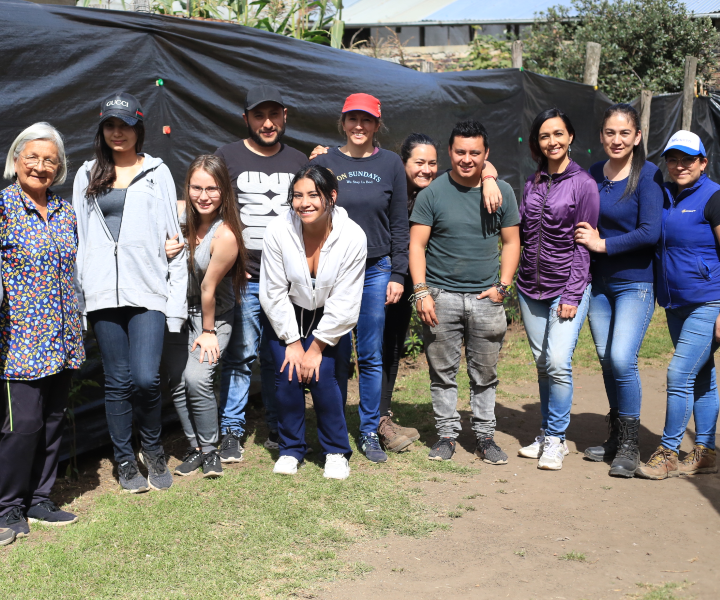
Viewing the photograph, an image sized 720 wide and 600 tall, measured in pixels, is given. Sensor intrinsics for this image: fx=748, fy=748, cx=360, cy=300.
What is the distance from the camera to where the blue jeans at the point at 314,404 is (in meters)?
4.16

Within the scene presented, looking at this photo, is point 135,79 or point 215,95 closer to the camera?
point 135,79

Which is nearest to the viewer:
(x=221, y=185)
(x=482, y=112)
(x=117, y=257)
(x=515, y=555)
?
(x=515, y=555)

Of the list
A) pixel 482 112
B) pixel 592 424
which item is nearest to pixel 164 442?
pixel 592 424

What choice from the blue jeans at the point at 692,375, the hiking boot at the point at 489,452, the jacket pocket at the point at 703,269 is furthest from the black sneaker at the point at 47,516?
the jacket pocket at the point at 703,269

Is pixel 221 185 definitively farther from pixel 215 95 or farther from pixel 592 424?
pixel 592 424

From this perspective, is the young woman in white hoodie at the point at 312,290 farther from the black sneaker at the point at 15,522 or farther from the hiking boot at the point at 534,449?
the black sneaker at the point at 15,522

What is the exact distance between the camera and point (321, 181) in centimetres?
392

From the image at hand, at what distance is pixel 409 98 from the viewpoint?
6.41 m

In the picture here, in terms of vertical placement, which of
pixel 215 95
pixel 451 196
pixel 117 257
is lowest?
pixel 117 257

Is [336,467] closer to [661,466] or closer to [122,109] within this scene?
[661,466]

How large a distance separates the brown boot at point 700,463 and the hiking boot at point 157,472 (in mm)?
2909

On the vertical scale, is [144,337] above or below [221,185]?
below

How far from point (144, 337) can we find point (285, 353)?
0.77 m

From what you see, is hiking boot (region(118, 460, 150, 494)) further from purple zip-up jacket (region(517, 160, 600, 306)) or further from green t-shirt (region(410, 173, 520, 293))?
purple zip-up jacket (region(517, 160, 600, 306))
